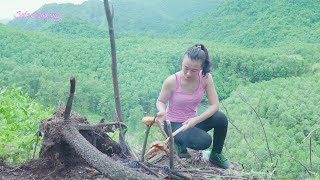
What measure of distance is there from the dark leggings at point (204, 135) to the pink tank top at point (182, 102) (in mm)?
81

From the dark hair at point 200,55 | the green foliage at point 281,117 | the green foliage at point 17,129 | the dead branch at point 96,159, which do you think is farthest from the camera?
the green foliage at point 281,117

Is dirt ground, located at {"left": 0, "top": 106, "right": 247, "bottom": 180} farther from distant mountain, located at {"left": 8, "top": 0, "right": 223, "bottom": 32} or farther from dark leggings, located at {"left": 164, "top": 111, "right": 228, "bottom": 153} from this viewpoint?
distant mountain, located at {"left": 8, "top": 0, "right": 223, "bottom": 32}

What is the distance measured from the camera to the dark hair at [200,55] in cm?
321

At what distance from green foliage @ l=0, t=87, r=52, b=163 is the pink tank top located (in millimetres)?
1175

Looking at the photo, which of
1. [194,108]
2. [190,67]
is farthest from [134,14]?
[190,67]

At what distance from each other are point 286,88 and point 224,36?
94.0ft

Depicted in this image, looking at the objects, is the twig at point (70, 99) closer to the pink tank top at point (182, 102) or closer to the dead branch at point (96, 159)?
the dead branch at point (96, 159)

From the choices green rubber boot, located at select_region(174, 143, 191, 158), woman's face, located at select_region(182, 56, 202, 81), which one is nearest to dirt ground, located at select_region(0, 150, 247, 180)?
green rubber boot, located at select_region(174, 143, 191, 158)

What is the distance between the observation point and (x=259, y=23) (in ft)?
217

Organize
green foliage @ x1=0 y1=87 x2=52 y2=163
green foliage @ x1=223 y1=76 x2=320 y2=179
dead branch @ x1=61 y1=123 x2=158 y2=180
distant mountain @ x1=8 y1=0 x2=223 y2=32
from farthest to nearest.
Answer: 1. distant mountain @ x1=8 y1=0 x2=223 y2=32
2. green foliage @ x1=223 y1=76 x2=320 y2=179
3. green foliage @ x1=0 y1=87 x2=52 y2=163
4. dead branch @ x1=61 y1=123 x2=158 y2=180

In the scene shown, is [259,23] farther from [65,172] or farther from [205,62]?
[65,172]

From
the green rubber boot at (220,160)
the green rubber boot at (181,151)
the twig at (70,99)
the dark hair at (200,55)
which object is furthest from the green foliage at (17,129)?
the green rubber boot at (220,160)

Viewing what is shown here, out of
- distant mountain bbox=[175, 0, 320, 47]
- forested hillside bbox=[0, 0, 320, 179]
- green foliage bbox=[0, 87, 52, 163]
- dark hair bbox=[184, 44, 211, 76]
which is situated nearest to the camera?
green foliage bbox=[0, 87, 52, 163]

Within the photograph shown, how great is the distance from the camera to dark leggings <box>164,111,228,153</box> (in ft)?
11.4
